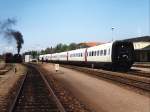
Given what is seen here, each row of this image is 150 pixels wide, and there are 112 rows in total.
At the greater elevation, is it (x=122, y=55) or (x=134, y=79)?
(x=122, y=55)

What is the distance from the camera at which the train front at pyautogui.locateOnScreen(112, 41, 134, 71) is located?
105 feet

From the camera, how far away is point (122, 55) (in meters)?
32.5

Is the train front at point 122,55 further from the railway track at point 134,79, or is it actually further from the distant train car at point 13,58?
the distant train car at point 13,58

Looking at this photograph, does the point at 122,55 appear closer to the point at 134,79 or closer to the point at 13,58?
the point at 134,79

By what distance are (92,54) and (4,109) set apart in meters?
29.5

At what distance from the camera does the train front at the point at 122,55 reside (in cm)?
3206

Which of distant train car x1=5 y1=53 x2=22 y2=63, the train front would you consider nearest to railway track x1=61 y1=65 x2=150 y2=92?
the train front

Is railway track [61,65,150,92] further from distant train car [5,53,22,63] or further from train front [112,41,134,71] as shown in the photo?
distant train car [5,53,22,63]

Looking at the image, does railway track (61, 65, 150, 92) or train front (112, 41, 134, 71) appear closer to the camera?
railway track (61, 65, 150, 92)

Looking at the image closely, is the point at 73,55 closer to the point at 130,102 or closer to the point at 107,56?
the point at 107,56

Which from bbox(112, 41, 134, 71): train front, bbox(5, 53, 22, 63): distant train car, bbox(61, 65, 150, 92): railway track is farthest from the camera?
bbox(5, 53, 22, 63): distant train car

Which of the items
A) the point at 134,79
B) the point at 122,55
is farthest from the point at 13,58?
the point at 134,79

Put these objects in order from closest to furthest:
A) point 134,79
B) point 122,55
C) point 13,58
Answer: point 134,79 → point 122,55 → point 13,58

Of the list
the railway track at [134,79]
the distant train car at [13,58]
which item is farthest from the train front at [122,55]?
the distant train car at [13,58]
